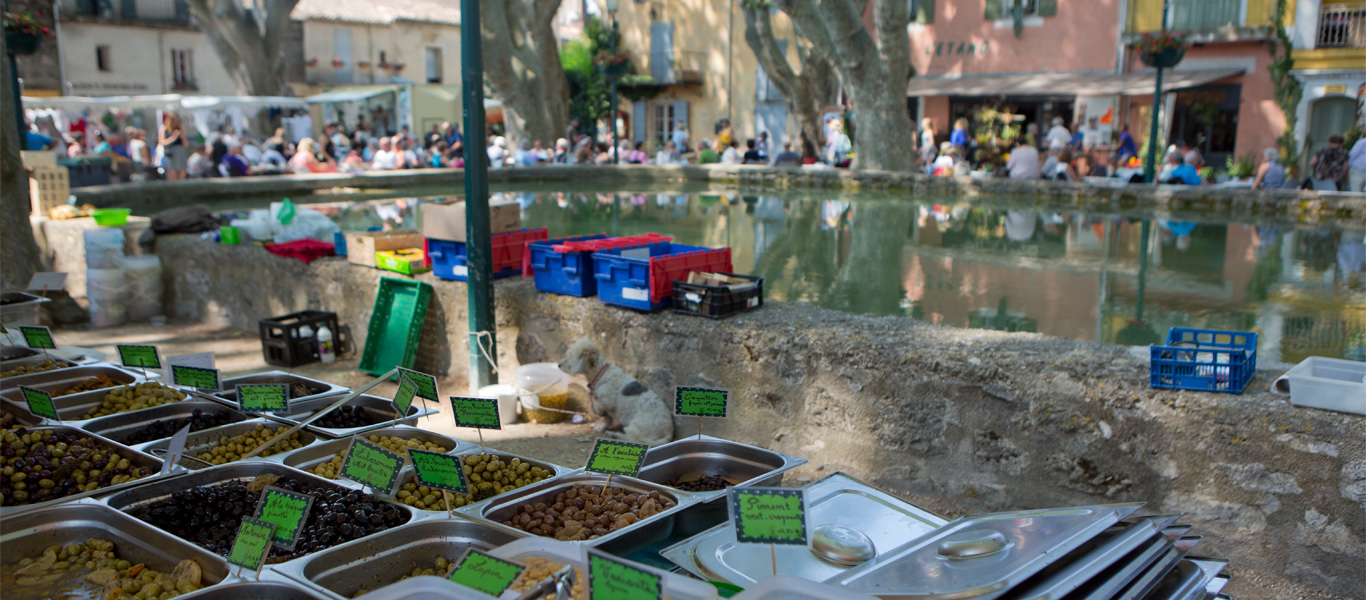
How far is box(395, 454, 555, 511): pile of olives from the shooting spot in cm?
280

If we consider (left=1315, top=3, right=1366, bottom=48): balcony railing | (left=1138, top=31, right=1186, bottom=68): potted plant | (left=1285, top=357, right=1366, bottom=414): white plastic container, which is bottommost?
(left=1285, top=357, right=1366, bottom=414): white plastic container

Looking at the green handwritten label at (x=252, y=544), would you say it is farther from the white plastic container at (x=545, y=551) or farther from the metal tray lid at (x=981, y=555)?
the metal tray lid at (x=981, y=555)

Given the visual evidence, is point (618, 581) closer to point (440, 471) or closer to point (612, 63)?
point (440, 471)

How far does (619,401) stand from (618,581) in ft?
10.8

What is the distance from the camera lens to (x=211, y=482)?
9.85 feet

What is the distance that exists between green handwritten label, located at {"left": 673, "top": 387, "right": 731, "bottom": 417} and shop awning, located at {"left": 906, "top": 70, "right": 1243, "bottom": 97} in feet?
56.7

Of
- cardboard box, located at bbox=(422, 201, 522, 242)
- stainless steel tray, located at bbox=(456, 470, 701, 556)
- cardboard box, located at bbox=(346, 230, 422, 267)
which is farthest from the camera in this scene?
cardboard box, located at bbox=(346, 230, 422, 267)

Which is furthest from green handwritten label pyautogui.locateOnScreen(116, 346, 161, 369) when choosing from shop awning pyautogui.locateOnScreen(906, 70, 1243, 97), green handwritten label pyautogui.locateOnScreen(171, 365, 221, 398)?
shop awning pyautogui.locateOnScreen(906, 70, 1243, 97)

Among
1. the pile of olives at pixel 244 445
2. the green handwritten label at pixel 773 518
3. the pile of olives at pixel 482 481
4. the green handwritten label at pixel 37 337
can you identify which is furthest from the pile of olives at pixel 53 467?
the green handwritten label at pixel 773 518

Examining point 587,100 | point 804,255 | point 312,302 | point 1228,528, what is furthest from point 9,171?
point 587,100

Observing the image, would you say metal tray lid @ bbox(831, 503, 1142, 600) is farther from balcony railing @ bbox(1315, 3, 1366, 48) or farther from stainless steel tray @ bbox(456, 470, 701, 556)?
balcony railing @ bbox(1315, 3, 1366, 48)

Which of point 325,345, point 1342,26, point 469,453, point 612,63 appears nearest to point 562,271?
point 325,345

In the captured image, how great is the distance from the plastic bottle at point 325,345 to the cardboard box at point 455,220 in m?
Result: 1.16

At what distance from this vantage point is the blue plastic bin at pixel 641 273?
5086mm
